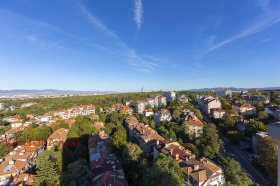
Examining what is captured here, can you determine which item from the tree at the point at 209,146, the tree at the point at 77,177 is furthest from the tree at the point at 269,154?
the tree at the point at 77,177

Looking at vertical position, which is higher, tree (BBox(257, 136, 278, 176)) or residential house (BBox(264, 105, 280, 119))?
residential house (BBox(264, 105, 280, 119))

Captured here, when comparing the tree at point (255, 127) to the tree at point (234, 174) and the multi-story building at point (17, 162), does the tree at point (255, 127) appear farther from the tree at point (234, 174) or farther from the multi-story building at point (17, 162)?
the multi-story building at point (17, 162)

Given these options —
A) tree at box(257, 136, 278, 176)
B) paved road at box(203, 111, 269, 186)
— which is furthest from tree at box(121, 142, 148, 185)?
tree at box(257, 136, 278, 176)

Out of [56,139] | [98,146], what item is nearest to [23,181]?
[98,146]

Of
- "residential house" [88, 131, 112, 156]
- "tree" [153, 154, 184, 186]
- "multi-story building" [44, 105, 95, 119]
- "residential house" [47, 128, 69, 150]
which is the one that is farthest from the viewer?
"multi-story building" [44, 105, 95, 119]

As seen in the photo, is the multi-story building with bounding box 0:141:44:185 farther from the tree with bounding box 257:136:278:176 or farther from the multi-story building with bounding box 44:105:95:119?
the tree with bounding box 257:136:278:176

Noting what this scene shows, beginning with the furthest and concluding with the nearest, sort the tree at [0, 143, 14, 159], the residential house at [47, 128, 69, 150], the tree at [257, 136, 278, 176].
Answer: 1. the residential house at [47, 128, 69, 150]
2. the tree at [0, 143, 14, 159]
3. the tree at [257, 136, 278, 176]

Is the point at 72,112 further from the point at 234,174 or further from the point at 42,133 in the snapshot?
the point at 234,174

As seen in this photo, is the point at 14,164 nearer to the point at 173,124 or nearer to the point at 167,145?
the point at 167,145
